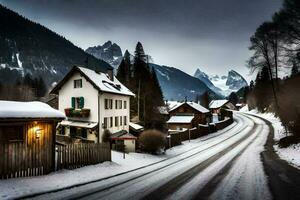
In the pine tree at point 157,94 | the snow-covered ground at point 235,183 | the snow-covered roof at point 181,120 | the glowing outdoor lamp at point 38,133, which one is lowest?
the snow-covered ground at point 235,183

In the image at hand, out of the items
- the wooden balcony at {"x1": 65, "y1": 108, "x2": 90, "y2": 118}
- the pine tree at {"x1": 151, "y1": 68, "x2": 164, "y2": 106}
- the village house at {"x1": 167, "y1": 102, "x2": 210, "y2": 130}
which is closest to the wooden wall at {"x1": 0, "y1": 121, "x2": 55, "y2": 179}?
the wooden balcony at {"x1": 65, "y1": 108, "x2": 90, "y2": 118}

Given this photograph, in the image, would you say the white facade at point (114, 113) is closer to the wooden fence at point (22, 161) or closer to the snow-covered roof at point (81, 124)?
the snow-covered roof at point (81, 124)

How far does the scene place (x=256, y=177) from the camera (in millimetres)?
13719

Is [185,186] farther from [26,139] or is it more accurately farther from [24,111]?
[24,111]

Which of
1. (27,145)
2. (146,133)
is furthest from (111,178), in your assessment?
(146,133)

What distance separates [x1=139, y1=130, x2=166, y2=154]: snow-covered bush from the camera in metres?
23.5

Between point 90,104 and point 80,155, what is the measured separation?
67.9 ft

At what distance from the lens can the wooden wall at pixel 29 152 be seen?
12.4 metres

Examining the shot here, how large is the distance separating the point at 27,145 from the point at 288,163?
17.2m

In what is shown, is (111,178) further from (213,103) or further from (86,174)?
(213,103)

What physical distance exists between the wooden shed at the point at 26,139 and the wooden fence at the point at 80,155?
1.83 feet

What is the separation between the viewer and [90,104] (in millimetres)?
35781

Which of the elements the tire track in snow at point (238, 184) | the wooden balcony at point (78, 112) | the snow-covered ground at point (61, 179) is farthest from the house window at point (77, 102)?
the tire track in snow at point (238, 184)

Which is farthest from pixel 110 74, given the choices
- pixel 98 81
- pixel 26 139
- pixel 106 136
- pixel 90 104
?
pixel 26 139
